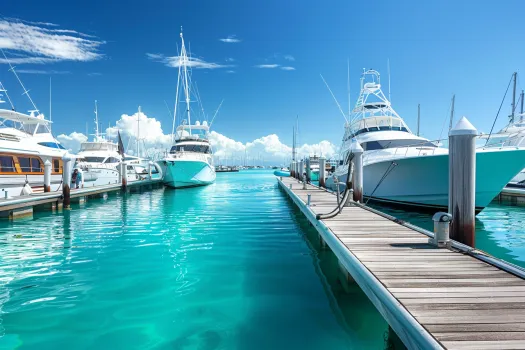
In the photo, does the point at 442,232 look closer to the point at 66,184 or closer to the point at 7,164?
the point at 66,184

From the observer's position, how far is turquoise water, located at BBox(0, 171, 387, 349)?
173 inches

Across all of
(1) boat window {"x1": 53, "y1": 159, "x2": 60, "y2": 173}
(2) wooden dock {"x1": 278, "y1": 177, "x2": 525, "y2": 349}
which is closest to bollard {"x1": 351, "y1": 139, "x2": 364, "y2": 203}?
(2) wooden dock {"x1": 278, "y1": 177, "x2": 525, "y2": 349}

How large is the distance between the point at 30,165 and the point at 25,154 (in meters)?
0.94

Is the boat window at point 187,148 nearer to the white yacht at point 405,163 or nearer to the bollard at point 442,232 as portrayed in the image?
the white yacht at point 405,163

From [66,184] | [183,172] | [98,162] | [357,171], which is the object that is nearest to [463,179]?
[357,171]

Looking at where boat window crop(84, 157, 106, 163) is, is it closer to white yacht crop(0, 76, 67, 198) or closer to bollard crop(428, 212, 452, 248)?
white yacht crop(0, 76, 67, 198)

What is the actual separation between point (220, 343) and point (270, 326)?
780 mm

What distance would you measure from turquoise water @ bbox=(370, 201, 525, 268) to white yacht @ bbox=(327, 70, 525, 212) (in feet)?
2.75

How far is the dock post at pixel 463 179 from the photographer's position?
17.6 feet

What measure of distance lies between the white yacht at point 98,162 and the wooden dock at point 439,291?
2654cm

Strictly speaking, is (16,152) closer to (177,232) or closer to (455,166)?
(177,232)

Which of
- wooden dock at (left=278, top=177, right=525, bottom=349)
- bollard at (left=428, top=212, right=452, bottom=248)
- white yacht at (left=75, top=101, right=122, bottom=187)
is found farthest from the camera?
white yacht at (left=75, top=101, right=122, bottom=187)

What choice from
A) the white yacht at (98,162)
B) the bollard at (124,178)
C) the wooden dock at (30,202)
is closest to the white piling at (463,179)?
the wooden dock at (30,202)

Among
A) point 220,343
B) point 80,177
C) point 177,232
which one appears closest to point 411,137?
point 177,232
